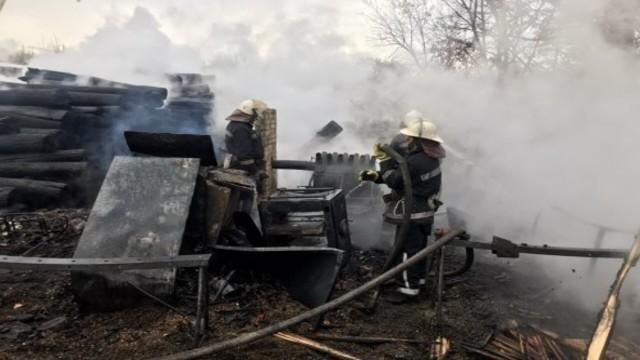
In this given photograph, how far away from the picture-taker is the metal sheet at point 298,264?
4512 millimetres

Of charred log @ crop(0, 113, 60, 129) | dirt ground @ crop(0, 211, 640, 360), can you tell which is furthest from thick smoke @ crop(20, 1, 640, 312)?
charred log @ crop(0, 113, 60, 129)

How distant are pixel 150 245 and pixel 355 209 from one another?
3588 millimetres

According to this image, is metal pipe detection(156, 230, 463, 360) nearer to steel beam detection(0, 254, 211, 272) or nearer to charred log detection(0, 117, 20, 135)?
steel beam detection(0, 254, 211, 272)

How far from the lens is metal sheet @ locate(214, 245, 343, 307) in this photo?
451cm

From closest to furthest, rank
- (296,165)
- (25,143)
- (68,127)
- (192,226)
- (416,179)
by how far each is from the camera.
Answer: (192,226) < (416,179) < (296,165) < (25,143) < (68,127)

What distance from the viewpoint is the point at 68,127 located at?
953cm

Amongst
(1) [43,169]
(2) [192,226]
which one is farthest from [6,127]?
(2) [192,226]

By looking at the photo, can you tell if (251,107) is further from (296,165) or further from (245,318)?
(245,318)

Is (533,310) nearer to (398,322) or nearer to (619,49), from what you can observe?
(398,322)

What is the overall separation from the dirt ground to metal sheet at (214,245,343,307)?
6.2 inches

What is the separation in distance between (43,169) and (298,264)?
562 centimetres

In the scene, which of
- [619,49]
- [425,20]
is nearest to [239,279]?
[619,49]

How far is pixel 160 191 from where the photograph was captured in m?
4.78

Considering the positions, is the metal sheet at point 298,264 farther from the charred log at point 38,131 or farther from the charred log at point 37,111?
the charred log at point 37,111
